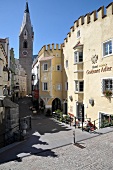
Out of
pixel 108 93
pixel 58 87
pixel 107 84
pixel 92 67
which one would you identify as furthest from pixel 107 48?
pixel 58 87

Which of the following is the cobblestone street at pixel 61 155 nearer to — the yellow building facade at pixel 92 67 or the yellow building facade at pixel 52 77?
the yellow building facade at pixel 92 67

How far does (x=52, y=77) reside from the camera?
25.1 metres

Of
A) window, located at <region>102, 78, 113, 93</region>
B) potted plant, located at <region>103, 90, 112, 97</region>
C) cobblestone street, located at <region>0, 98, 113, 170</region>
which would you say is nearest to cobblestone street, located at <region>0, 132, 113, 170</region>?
cobblestone street, located at <region>0, 98, 113, 170</region>

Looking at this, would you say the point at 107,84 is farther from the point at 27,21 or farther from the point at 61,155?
the point at 27,21

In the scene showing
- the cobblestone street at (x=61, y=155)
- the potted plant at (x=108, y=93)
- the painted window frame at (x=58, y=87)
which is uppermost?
the painted window frame at (x=58, y=87)

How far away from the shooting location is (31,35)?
6575 centimetres

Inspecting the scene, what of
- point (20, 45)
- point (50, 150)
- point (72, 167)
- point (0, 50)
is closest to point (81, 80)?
point (0, 50)

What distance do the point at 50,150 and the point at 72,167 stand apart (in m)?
1.88

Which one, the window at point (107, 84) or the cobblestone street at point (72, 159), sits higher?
the window at point (107, 84)

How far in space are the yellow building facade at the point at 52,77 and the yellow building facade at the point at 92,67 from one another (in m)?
3.54

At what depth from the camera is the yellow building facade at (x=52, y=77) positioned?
2505 cm

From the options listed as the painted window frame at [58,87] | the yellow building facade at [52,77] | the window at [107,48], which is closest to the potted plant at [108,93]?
the window at [107,48]

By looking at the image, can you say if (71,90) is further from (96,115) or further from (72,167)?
(72,167)

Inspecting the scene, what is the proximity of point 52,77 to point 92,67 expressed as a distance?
32.2 ft
